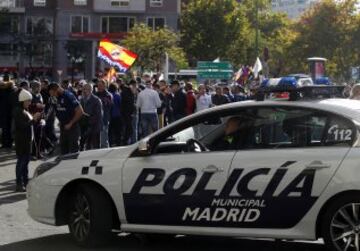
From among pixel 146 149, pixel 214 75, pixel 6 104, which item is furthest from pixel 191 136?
pixel 214 75

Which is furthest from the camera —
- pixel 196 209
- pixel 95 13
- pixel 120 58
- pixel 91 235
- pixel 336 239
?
pixel 95 13

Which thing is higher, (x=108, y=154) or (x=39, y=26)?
(x=39, y=26)

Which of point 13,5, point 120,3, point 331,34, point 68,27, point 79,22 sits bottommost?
point 331,34

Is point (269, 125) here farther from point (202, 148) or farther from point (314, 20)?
point (314, 20)

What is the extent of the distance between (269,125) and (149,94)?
1096cm

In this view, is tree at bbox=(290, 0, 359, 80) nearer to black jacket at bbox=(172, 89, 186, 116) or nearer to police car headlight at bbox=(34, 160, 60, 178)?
black jacket at bbox=(172, 89, 186, 116)

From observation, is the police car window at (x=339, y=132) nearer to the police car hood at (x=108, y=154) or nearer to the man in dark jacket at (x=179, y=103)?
the police car hood at (x=108, y=154)

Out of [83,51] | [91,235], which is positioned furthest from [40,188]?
[83,51]

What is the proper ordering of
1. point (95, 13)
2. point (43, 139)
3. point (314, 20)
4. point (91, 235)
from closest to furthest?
point (91, 235) → point (43, 139) → point (314, 20) → point (95, 13)

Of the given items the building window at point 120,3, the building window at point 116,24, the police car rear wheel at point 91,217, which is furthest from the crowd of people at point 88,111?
the building window at point 120,3

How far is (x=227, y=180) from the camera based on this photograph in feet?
22.1

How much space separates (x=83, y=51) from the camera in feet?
242

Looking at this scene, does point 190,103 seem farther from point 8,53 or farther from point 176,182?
point 8,53

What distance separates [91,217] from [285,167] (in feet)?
6.66
